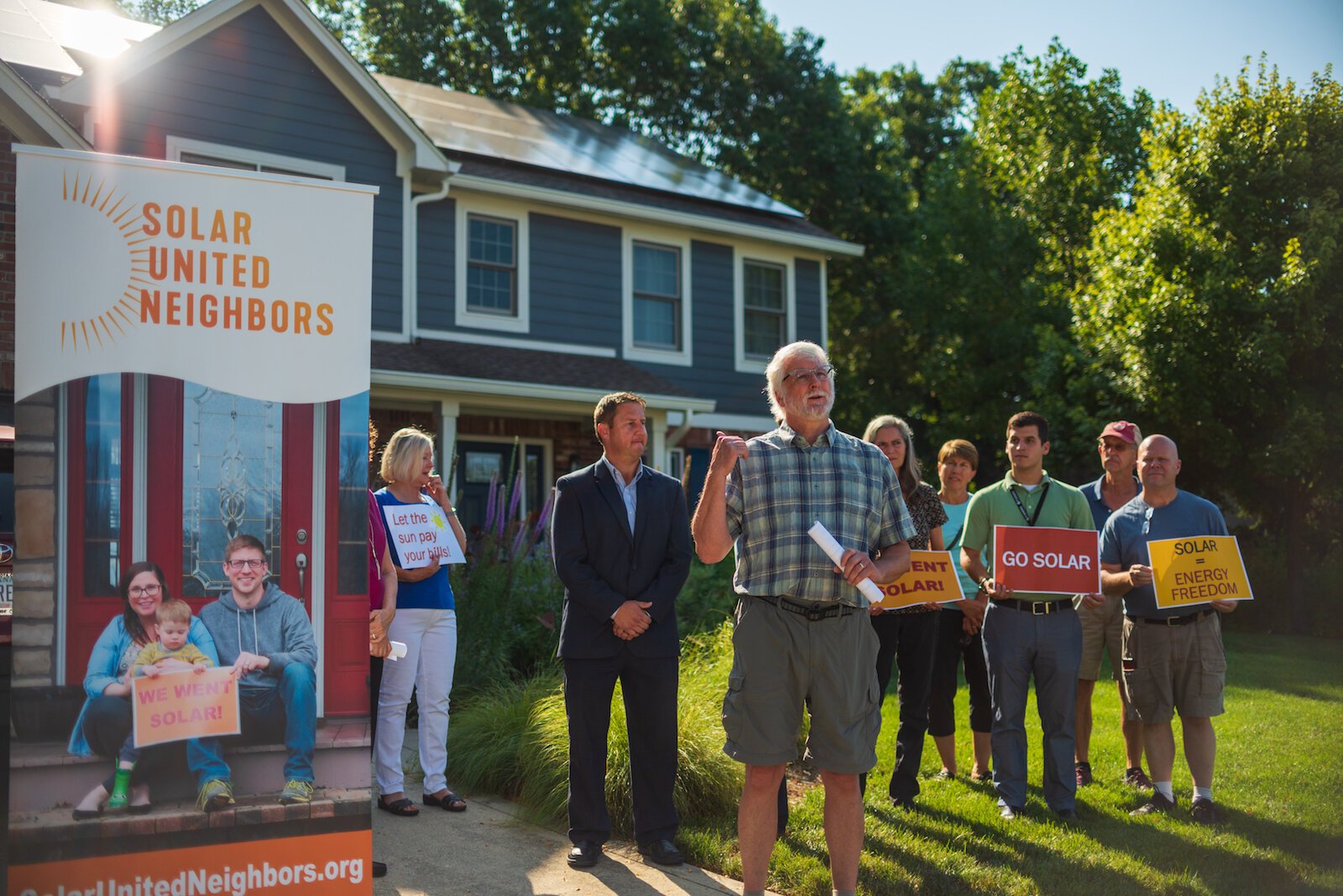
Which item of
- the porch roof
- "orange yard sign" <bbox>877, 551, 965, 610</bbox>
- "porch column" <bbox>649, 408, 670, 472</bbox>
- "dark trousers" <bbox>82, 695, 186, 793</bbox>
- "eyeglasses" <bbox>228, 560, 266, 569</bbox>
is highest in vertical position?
the porch roof

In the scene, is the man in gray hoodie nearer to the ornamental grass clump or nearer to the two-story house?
the two-story house

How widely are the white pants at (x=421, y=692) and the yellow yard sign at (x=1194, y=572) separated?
12.5ft

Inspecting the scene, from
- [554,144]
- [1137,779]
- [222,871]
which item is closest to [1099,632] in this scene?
[1137,779]

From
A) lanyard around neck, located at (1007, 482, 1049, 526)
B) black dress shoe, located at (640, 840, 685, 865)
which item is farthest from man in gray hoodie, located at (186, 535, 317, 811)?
lanyard around neck, located at (1007, 482, 1049, 526)

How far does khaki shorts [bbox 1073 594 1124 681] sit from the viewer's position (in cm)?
725

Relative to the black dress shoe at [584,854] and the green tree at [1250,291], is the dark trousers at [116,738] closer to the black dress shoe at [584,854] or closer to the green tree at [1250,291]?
the black dress shoe at [584,854]

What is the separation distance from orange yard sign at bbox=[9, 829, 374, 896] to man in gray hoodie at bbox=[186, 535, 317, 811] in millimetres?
157

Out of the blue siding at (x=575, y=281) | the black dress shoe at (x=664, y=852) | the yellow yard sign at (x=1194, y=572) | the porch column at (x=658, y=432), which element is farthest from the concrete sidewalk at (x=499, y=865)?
the blue siding at (x=575, y=281)

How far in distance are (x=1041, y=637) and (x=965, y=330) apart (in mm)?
20158

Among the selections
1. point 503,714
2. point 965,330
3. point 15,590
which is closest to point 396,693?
point 503,714

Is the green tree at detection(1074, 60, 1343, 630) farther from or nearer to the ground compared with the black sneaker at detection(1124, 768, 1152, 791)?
farther from the ground

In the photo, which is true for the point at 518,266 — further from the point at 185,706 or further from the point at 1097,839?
the point at 185,706

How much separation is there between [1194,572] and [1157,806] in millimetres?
1288

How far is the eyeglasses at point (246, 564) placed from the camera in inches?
141
